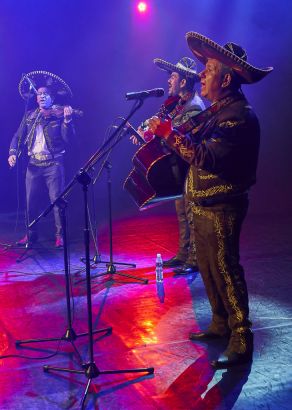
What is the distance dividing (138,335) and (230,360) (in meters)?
0.98

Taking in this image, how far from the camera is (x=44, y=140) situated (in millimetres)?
8055

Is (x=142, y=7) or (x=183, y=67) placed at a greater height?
(x=142, y=7)

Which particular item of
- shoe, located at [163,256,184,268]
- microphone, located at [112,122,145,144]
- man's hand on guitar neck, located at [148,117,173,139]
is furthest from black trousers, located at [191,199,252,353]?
shoe, located at [163,256,184,268]

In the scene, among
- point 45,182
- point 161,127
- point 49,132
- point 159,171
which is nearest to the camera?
point 161,127

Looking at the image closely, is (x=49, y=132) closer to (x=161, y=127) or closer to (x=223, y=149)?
(x=161, y=127)

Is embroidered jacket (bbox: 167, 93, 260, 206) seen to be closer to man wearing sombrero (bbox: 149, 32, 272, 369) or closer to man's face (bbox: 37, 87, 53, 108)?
man wearing sombrero (bbox: 149, 32, 272, 369)

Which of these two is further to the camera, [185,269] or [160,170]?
[185,269]

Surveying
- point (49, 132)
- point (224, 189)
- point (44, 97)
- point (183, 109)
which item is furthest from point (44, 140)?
point (224, 189)

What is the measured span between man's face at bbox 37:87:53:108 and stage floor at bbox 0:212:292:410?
235 centimetres

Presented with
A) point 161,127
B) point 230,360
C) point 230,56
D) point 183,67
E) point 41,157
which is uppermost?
point 183,67

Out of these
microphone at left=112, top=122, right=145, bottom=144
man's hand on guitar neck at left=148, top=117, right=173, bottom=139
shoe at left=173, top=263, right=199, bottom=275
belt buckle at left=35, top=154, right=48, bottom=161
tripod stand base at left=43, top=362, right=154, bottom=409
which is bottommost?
tripod stand base at left=43, top=362, right=154, bottom=409

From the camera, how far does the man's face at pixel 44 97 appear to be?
805cm

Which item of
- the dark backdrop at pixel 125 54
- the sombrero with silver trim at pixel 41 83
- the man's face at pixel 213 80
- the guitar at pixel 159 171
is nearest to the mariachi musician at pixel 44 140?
the sombrero with silver trim at pixel 41 83

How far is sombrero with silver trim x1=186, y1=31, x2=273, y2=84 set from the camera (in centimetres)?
353
